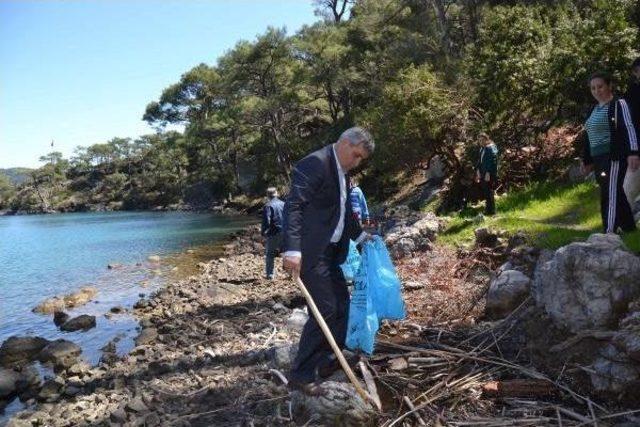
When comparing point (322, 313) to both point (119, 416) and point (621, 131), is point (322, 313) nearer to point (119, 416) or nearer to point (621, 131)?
point (119, 416)

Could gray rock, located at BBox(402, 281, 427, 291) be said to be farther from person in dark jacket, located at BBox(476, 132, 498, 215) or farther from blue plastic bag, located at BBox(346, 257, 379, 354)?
person in dark jacket, located at BBox(476, 132, 498, 215)

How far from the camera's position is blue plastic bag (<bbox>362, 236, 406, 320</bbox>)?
210 inches

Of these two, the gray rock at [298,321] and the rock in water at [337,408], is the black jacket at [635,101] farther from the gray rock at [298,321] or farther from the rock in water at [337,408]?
the gray rock at [298,321]

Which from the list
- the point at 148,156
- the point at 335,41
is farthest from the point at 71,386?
the point at 148,156

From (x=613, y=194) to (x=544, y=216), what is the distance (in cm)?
464

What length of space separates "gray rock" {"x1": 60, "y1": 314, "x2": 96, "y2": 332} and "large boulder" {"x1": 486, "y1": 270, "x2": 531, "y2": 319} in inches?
395

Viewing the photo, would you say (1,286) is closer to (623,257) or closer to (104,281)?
(104,281)

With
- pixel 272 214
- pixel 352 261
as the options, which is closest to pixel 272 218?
pixel 272 214

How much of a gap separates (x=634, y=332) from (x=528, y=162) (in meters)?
11.8

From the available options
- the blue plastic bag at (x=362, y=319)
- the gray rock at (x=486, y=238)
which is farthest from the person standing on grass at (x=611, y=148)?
the blue plastic bag at (x=362, y=319)

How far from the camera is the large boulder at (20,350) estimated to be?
9.97 metres

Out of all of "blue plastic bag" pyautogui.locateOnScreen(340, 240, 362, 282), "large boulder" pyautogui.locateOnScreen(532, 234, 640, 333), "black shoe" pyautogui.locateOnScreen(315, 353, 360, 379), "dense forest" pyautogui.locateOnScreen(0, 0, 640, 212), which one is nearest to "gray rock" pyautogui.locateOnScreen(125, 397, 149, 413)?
"black shoe" pyautogui.locateOnScreen(315, 353, 360, 379)

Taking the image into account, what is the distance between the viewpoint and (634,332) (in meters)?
4.02

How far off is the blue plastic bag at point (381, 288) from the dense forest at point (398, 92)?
10264 millimetres
